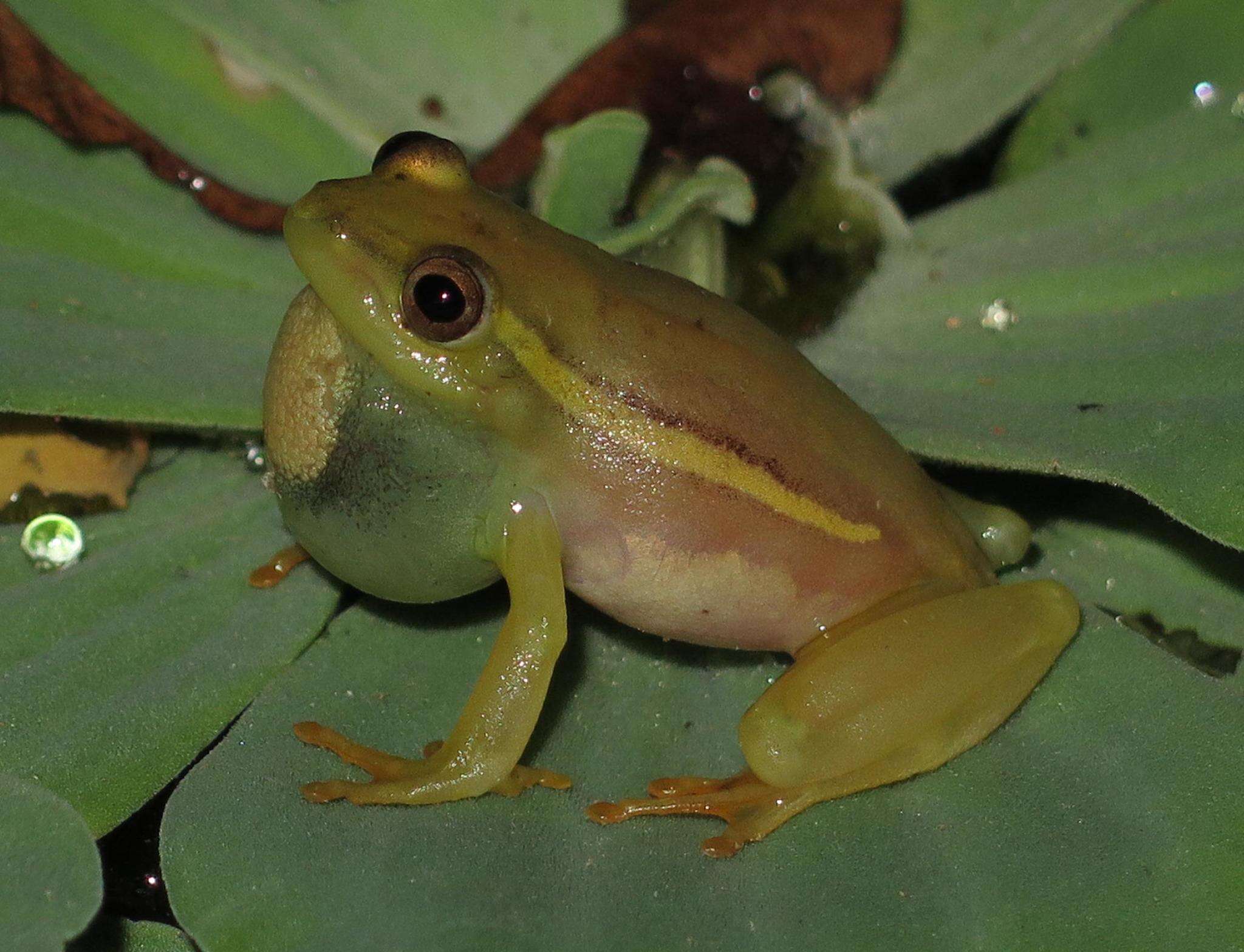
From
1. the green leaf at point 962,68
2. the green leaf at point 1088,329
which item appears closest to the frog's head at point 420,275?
the green leaf at point 1088,329

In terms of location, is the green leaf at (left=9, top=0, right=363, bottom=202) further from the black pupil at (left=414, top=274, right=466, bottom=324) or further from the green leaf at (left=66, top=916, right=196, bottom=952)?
the green leaf at (left=66, top=916, right=196, bottom=952)

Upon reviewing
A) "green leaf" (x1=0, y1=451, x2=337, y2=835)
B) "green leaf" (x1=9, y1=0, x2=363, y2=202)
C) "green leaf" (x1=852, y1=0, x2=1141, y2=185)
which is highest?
"green leaf" (x1=852, y1=0, x2=1141, y2=185)

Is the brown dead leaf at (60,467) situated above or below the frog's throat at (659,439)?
below

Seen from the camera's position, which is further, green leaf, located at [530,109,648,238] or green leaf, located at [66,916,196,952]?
green leaf, located at [530,109,648,238]

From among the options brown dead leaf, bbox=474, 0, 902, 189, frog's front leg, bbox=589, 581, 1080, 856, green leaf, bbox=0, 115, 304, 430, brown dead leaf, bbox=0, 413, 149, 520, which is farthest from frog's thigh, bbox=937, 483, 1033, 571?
brown dead leaf, bbox=0, 413, 149, 520

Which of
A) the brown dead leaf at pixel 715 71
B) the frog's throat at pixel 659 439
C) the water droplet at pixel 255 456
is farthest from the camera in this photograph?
the brown dead leaf at pixel 715 71

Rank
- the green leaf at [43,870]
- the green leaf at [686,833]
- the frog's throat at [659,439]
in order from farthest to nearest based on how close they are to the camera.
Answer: the frog's throat at [659,439], the green leaf at [686,833], the green leaf at [43,870]

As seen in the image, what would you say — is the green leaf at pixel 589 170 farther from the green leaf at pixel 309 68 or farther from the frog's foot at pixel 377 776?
the frog's foot at pixel 377 776
